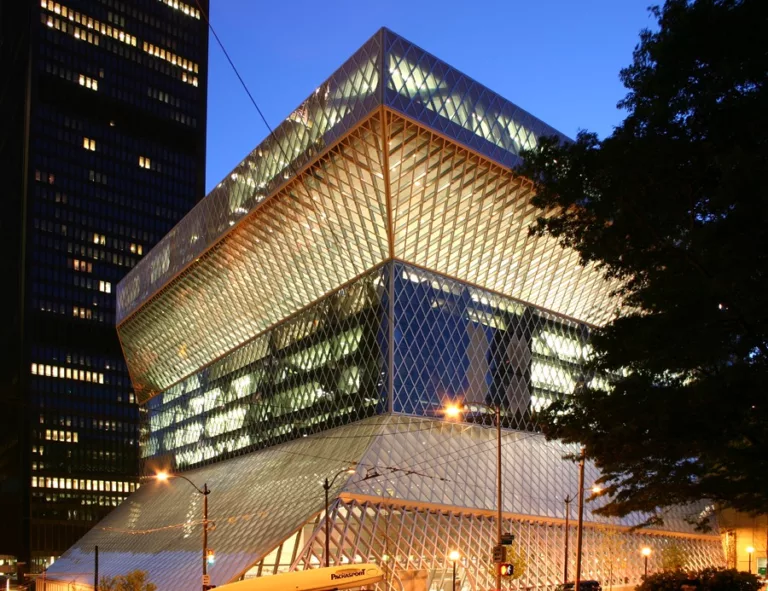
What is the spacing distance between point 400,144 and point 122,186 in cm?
12415

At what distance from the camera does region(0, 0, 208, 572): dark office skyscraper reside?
145 meters

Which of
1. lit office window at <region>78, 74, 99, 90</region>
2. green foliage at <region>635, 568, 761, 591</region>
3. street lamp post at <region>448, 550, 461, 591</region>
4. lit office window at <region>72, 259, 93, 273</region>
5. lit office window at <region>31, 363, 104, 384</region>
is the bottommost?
street lamp post at <region>448, 550, 461, 591</region>

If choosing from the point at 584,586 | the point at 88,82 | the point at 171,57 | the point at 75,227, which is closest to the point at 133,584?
the point at 584,586

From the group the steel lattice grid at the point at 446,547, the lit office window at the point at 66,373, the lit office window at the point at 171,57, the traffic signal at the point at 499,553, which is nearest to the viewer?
the traffic signal at the point at 499,553

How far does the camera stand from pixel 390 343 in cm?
5175

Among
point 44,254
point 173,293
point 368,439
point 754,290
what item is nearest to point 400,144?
point 368,439

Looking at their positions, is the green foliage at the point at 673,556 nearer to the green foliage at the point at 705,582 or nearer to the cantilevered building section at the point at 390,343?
the cantilevered building section at the point at 390,343

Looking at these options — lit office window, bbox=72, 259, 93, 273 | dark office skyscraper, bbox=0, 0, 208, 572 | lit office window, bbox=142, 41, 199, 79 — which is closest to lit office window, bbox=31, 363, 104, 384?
dark office skyscraper, bbox=0, 0, 208, 572

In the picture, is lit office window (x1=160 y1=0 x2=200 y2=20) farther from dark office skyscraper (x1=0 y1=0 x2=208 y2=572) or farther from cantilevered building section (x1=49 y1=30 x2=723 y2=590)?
cantilevered building section (x1=49 y1=30 x2=723 y2=590)

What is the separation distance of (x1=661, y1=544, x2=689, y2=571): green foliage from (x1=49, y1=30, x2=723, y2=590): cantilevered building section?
1.06m

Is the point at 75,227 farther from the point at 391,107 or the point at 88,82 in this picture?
the point at 391,107

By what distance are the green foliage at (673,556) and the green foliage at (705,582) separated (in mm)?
22702

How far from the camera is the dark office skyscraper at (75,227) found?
145 metres

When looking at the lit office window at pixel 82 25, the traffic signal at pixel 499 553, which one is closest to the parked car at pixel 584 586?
the traffic signal at pixel 499 553
